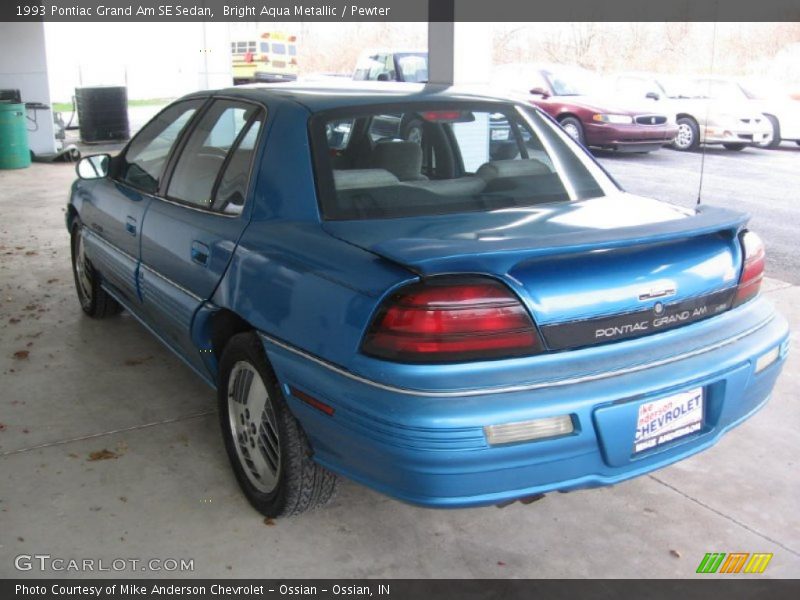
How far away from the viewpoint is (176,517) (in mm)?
3014

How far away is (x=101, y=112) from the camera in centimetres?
1566

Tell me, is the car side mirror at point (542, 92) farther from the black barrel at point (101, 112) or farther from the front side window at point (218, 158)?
the front side window at point (218, 158)

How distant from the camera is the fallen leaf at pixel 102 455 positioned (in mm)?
3451

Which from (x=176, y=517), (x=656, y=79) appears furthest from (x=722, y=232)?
(x=656, y=79)

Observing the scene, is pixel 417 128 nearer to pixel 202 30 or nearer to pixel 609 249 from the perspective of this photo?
pixel 609 249

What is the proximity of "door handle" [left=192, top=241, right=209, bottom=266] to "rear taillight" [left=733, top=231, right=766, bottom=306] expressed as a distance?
192 centimetres

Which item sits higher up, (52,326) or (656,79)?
(656,79)

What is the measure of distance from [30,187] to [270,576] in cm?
990

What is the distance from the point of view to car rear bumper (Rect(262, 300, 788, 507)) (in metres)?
2.21

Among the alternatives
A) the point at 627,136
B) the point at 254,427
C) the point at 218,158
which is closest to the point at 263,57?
the point at 627,136

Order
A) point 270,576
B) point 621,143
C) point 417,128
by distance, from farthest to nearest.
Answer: point 621,143 → point 417,128 → point 270,576

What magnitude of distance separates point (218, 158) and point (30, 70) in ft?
39.9

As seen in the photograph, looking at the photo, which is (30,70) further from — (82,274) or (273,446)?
(273,446)

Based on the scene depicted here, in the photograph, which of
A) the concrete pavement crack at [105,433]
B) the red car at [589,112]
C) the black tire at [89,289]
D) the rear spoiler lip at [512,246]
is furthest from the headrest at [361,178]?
the red car at [589,112]
